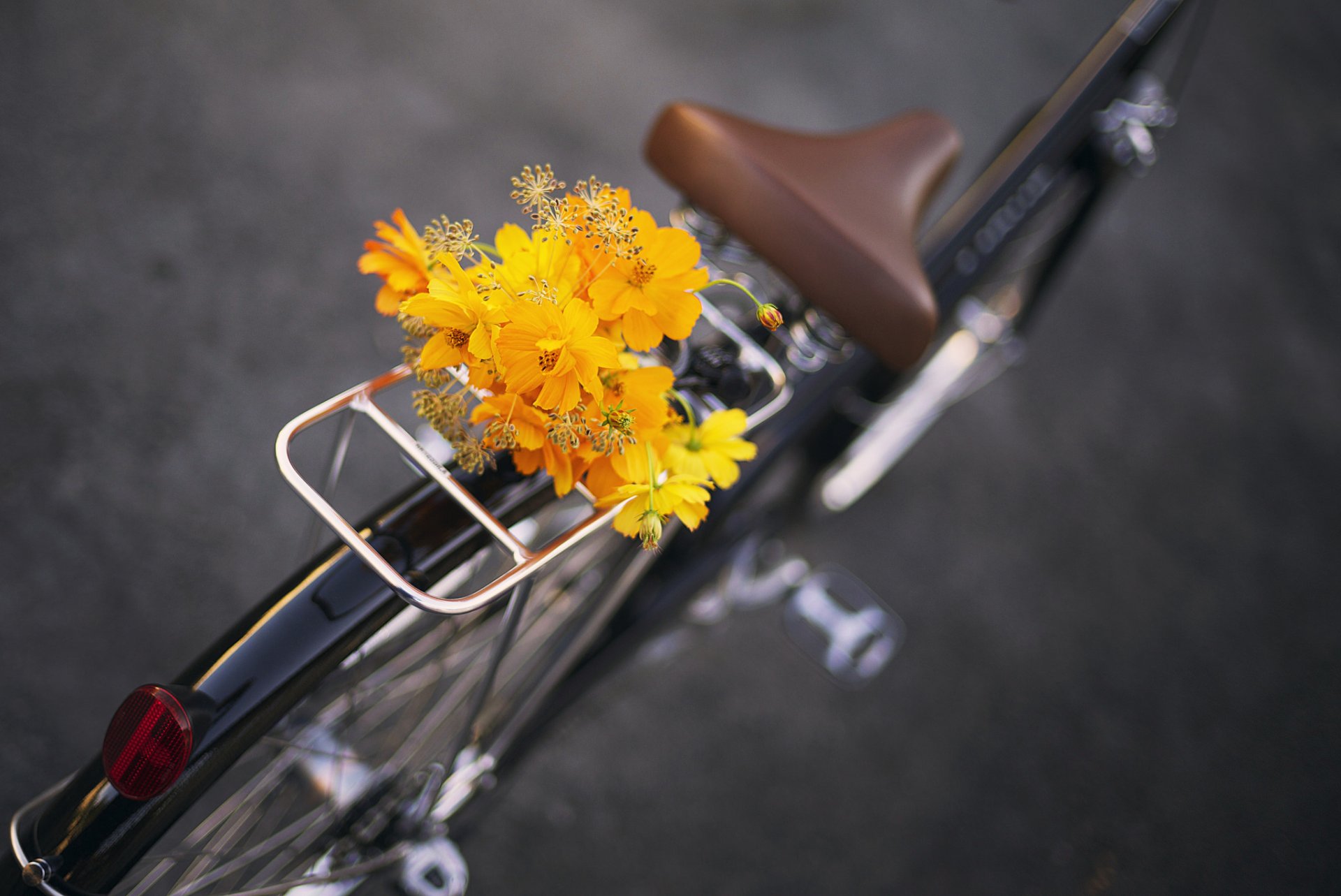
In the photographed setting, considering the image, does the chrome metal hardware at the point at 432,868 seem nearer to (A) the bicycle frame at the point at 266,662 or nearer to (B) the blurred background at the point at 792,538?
(B) the blurred background at the point at 792,538

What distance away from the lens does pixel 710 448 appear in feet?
2.59

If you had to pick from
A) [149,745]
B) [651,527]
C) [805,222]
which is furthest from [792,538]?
[149,745]

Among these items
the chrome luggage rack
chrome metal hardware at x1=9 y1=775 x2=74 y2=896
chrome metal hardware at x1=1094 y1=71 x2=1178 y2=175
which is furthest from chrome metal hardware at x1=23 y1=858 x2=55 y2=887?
chrome metal hardware at x1=1094 y1=71 x2=1178 y2=175

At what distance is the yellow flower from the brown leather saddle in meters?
0.54

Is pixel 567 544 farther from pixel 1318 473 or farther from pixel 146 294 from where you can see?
pixel 1318 473

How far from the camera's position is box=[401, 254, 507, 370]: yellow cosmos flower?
660mm

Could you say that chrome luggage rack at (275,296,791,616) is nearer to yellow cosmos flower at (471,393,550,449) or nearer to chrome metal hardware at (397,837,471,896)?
yellow cosmos flower at (471,393,550,449)

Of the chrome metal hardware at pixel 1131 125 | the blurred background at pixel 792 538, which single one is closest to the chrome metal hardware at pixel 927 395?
the blurred background at pixel 792 538

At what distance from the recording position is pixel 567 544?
2.54 ft

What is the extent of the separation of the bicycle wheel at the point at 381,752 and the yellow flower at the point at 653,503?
213 mm

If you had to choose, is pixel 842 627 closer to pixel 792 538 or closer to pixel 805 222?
pixel 792 538

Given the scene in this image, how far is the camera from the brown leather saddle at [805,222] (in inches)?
45.8

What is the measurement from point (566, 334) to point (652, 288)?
0.08 metres

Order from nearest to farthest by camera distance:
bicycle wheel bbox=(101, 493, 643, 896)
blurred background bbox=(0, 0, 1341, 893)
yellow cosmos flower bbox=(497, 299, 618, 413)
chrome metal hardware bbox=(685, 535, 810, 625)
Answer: yellow cosmos flower bbox=(497, 299, 618, 413)
bicycle wheel bbox=(101, 493, 643, 896)
blurred background bbox=(0, 0, 1341, 893)
chrome metal hardware bbox=(685, 535, 810, 625)
